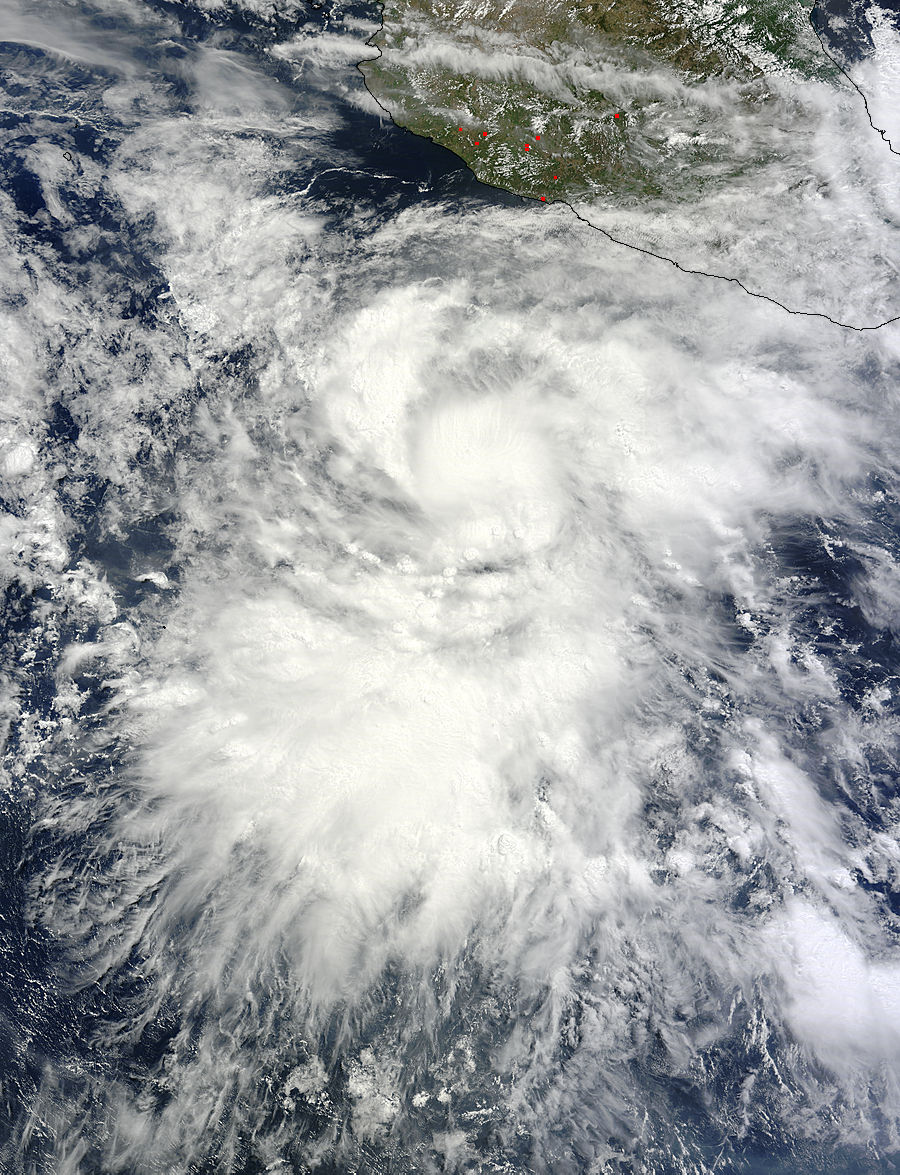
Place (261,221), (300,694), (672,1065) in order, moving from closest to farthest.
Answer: (672,1065), (300,694), (261,221)

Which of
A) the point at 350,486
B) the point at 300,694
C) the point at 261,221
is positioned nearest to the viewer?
the point at 300,694

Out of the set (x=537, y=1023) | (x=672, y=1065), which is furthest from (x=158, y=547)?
(x=672, y=1065)

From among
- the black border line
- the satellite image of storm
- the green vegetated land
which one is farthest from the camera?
the green vegetated land

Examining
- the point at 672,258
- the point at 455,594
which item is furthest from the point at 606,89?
the point at 455,594

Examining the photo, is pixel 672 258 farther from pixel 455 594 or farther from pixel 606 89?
pixel 455 594

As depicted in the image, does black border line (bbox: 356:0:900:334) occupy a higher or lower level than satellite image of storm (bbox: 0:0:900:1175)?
higher

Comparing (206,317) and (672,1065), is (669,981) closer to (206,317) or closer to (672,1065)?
(672,1065)
